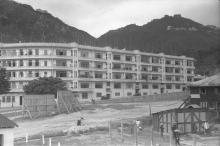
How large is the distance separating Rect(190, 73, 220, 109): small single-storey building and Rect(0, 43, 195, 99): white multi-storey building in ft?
146

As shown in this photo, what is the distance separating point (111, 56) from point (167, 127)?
65.3m

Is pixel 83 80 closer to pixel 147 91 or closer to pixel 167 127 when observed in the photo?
pixel 147 91

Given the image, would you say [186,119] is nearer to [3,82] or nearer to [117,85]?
[3,82]

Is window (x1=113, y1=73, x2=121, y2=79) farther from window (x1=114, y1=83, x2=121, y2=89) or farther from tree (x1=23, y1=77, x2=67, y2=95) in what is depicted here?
tree (x1=23, y1=77, x2=67, y2=95)

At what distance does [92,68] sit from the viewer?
107688 mm

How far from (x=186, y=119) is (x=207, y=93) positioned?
1647 centimetres

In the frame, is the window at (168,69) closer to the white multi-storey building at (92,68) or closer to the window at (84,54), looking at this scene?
the white multi-storey building at (92,68)

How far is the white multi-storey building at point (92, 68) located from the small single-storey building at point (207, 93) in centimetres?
4463

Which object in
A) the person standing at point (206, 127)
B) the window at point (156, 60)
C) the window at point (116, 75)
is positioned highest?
the window at point (156, 60)

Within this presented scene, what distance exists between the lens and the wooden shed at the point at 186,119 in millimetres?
47250

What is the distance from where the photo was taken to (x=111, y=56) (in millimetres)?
112188

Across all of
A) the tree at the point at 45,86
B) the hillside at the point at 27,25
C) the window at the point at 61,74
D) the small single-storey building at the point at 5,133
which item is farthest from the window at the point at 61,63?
the hillside at the point at 27,25

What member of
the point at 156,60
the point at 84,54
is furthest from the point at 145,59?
the point at 84,54

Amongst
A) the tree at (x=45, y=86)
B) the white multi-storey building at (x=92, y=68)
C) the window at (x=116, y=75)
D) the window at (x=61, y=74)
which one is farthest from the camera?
the window at (x=116, y=75)
